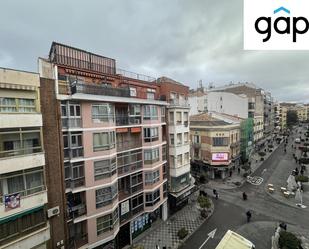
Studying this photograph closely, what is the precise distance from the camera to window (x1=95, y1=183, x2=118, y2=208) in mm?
17609

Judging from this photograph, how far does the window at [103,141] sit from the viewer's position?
17359 millimetres

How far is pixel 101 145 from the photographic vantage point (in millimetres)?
17688

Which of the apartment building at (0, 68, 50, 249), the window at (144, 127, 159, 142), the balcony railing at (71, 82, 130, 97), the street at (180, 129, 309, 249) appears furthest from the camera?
the street at (180, 129, 309, 249)

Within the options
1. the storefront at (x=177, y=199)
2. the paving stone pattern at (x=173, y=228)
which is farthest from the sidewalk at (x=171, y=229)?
the storefront at (x=177, y=199)

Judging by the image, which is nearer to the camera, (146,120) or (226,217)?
(146,120)

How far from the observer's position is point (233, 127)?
4500 centimetres

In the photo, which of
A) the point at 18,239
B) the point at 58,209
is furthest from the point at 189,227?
the point at 18,239

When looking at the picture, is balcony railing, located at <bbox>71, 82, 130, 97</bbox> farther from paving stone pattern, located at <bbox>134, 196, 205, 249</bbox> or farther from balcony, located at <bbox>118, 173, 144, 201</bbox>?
paving stone pattern, located at <bbox>134, 196, 205, 249</bbox>

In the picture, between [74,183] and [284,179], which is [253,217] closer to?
[284,179]

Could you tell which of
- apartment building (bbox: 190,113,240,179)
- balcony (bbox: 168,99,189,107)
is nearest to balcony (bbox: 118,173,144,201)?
balcony (bbox: 168,99,189,107)

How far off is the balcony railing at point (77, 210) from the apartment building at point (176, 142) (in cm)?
1352

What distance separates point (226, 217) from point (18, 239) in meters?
24.8

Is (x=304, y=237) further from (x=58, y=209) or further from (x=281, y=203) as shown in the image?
(x=58, y=209)

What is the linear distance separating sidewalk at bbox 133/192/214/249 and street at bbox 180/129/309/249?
3.33ft
